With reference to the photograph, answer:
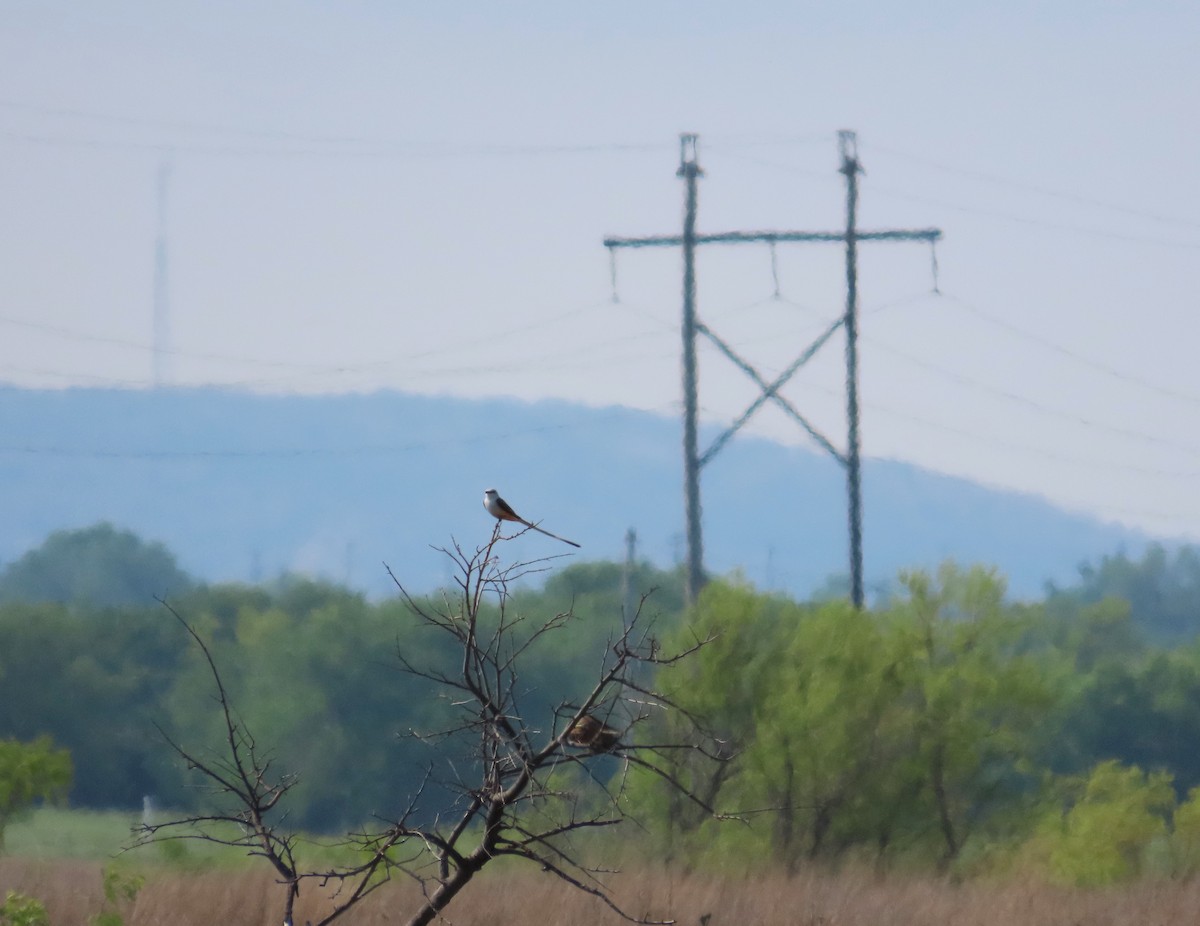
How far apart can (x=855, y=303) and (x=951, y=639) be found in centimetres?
488

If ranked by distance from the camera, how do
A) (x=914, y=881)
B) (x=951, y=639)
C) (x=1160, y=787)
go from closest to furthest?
(x=914, y=881)
(x=951, y=639)
(x=1160, y=787)

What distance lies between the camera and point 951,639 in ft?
76.9

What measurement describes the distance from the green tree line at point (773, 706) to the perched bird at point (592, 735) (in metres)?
0.46

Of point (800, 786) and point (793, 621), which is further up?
point (793, 621)

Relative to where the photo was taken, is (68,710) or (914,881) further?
(68,710)

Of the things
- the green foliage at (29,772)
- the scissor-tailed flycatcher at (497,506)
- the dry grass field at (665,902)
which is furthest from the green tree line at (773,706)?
the green foliage at (29,772)

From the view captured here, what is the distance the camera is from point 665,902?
50.0 feet

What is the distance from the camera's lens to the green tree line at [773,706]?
73.7 feet

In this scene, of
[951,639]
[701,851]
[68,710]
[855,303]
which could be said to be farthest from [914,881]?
[68,710]

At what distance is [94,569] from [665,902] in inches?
4767

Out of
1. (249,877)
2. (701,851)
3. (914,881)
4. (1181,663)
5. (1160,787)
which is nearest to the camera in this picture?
(249,877)

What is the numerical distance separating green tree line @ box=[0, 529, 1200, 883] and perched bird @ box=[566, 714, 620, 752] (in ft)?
1.52

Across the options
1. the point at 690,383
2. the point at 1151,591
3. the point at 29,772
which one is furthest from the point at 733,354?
the point at 1151,591

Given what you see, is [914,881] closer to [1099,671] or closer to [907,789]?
[907,789]
